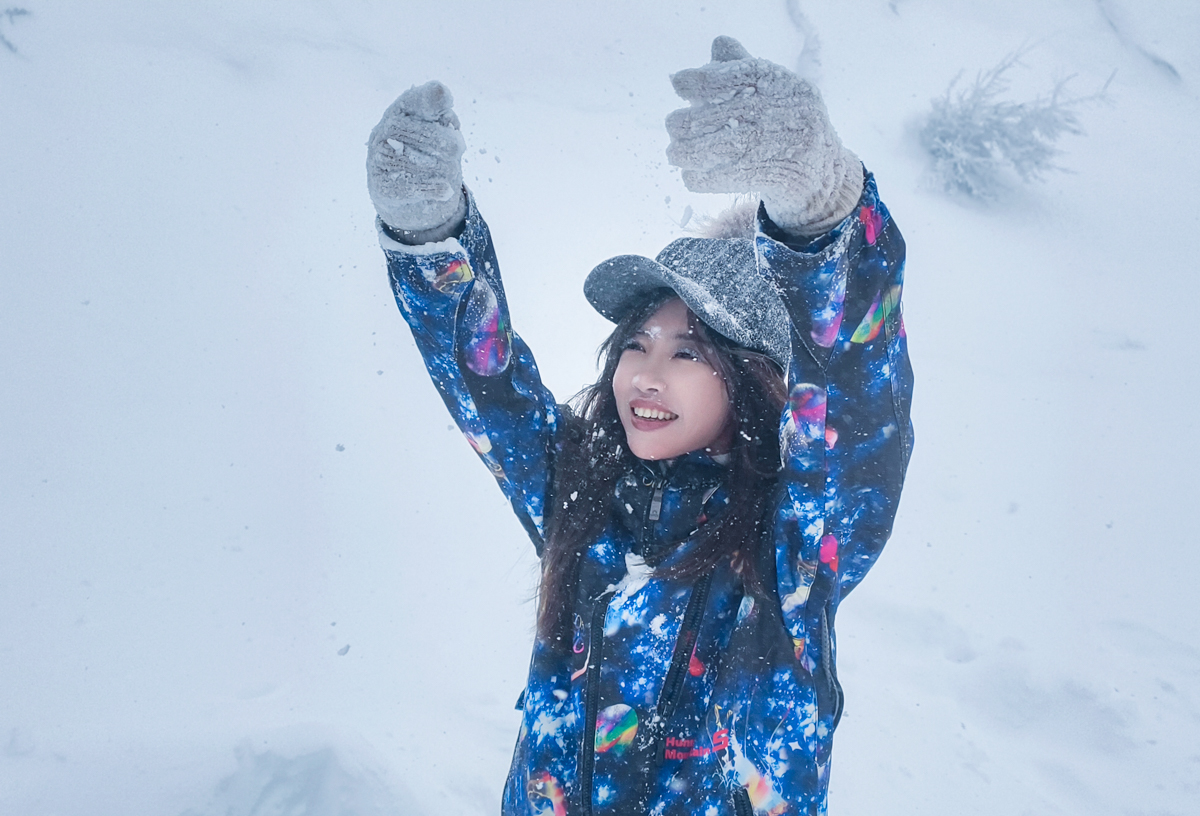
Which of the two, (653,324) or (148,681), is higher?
(653,324)

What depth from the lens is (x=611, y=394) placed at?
56.0 inches

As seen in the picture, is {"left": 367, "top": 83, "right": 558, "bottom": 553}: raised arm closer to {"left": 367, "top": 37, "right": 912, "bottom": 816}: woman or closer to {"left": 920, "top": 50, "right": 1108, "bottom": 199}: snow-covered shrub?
{"left": 367, "top": 37, "right": 912, "bottom": 816}: woman

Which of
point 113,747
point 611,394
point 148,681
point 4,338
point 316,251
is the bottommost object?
point 113,747

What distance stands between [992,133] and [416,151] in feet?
20.8

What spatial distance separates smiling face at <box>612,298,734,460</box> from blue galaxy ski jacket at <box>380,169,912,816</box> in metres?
0.07

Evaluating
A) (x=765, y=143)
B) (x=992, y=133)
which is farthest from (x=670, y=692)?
(x=992, y=133)

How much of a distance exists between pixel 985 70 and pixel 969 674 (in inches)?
227

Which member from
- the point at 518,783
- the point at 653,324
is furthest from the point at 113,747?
the point at 653,324

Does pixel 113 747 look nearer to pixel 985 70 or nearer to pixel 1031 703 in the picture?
pixel 1031 703

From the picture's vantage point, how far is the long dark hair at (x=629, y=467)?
3.91 feet

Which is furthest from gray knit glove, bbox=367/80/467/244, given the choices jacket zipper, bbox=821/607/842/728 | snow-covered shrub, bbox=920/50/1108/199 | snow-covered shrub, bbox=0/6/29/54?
snow-covered shrub, bbox=920/50/1108/199

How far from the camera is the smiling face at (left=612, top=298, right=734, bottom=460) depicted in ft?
3.98

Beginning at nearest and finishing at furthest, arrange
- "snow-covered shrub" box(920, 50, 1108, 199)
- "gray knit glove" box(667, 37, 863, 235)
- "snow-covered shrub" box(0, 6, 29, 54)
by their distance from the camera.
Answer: "gray knit glove" box(667, 37, 863, 235)
"snow-covered shrub" box(0, 6, 29, 54)
"snow-covered shrub" box(920, 50, 1108, 199)

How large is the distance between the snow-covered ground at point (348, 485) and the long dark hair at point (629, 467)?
140cm
